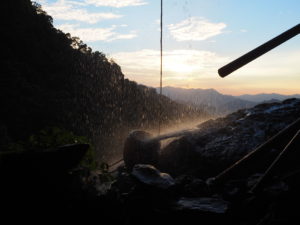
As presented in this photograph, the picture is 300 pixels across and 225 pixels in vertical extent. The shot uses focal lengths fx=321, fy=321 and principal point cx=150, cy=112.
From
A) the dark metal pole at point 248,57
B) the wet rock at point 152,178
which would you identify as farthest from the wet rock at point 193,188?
the dark metal pole at point 248,57

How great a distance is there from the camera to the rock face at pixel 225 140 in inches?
250

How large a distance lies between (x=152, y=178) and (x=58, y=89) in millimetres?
43037

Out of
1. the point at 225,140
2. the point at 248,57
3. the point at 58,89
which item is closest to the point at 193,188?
the point at 248,57

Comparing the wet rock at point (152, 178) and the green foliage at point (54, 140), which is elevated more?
the green foliage at point (54, 140)

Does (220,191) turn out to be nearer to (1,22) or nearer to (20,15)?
(1,22)

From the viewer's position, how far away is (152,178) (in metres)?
4.13

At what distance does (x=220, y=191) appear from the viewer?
394 centimetres

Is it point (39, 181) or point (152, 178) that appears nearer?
point (39, 181)

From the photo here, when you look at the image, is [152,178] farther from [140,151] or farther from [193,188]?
[140,151]

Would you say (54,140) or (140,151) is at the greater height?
(54,140)

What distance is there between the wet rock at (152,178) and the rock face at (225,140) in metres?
2.35

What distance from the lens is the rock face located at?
6.34 m

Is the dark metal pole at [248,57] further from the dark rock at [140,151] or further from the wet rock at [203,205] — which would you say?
the dark rock at [140,151]

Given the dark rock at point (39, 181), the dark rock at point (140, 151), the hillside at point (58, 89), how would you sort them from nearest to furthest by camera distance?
1. the dark rock at point (39, 181)
2. the dark rock at point (140, 151)
3. the hillside at point (58, 89)
